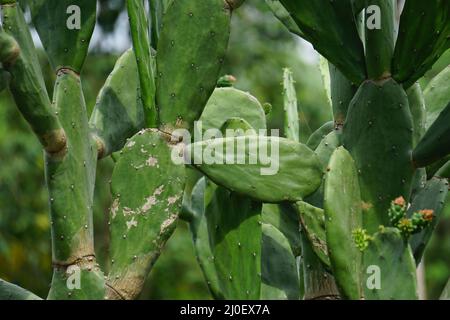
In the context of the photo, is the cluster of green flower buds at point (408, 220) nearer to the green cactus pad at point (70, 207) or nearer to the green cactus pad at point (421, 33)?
the green cactus pad at point (421, 33)

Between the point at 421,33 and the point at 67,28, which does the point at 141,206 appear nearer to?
the point at 67,28

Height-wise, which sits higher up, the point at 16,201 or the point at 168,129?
the point at 16,201

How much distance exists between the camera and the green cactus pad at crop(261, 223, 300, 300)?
2275 mm

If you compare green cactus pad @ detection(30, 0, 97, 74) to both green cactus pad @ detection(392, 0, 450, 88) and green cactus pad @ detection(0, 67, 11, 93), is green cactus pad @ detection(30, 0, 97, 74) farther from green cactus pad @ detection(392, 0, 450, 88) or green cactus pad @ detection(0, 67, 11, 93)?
green cactus pad @ detection(392, 0, 450, 88)

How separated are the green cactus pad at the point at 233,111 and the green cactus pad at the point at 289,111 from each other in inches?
7.0

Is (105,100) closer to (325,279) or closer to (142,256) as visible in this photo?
(142,256)

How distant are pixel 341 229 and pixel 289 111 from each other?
2.30 feet

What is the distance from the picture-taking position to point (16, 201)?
22.3 feet

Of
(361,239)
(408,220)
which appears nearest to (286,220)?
(361,239)

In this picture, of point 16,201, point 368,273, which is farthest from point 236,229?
point 16,201

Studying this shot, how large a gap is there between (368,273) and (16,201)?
533 centimetres
